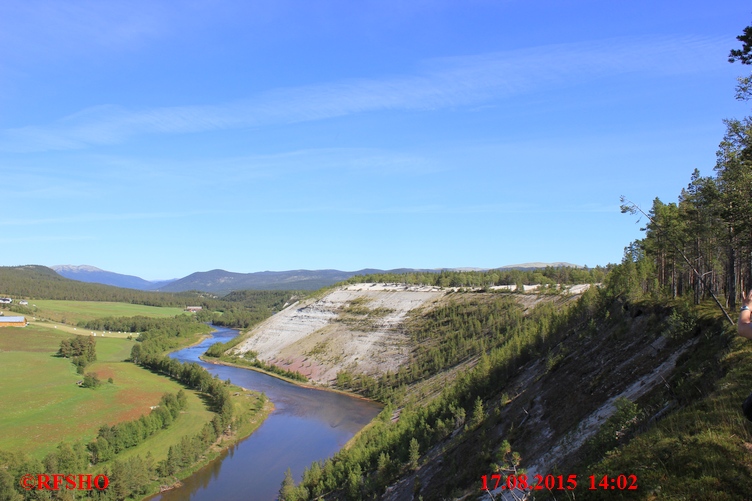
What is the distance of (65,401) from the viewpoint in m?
73.2

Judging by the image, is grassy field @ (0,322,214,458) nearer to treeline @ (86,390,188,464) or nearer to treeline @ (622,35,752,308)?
treeline @ (86,390,188,464)

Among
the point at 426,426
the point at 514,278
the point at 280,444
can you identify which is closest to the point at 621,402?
the point at 426,426

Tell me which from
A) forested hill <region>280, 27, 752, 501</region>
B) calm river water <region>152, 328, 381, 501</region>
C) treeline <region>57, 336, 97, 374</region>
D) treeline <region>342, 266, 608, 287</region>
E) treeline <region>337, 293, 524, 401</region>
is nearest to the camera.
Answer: forested hill <region>280, 27, 752, 501</region>

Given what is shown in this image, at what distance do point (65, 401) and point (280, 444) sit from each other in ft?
121

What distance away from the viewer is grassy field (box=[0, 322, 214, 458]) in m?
58.4

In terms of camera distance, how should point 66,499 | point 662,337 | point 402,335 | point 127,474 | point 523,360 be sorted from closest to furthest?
point 662,337, point 66,499, point 127,474, point 523,360, point 402,335

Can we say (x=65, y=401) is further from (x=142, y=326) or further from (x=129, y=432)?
(x=142, y=326)

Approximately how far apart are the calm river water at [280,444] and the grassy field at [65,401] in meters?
9.10

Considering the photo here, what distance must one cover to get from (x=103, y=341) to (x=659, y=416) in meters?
168

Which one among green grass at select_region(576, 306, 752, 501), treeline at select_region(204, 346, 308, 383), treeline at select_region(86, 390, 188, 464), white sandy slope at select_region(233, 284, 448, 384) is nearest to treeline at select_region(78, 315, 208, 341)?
treeline at select_region(204, 346, 308, 383)

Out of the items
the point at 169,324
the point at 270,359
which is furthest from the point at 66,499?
the point at 169,324

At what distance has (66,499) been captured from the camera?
4047cm

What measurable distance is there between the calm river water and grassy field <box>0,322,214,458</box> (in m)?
9.10

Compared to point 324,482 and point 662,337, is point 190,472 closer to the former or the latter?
point 324,482
